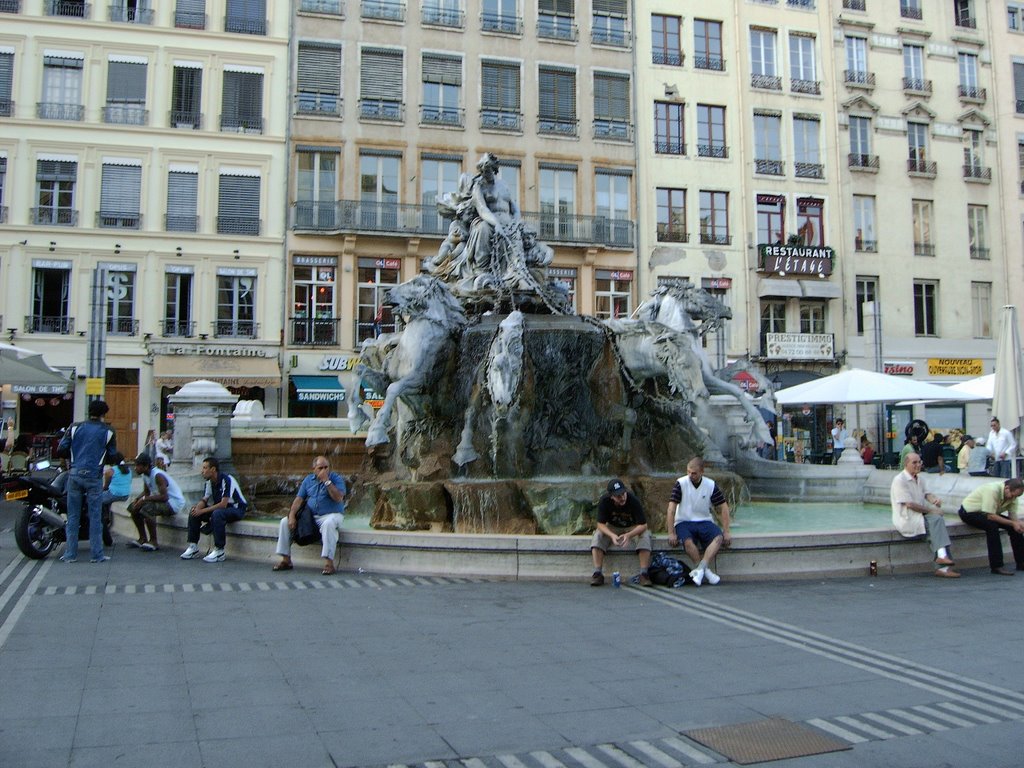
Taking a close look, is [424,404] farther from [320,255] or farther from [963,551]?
[320,255]

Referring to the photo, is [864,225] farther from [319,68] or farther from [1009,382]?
[1009,382]

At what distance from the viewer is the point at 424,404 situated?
12.5 meters

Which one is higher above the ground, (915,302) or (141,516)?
(915,302)

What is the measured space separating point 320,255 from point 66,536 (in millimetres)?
24138

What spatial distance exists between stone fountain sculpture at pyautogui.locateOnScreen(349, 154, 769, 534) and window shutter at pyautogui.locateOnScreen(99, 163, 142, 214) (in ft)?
71.0

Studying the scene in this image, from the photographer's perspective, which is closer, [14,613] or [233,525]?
[14,613]

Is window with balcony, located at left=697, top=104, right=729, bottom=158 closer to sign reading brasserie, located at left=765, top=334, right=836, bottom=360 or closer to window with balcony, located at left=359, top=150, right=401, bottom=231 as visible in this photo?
sign reading brasserie, located at left=765, top=334, right=836, bottom=360

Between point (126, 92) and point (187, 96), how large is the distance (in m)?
1.93

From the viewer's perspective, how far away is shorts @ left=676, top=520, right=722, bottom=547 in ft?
28.5

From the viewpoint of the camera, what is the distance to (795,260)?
37062 millimetres

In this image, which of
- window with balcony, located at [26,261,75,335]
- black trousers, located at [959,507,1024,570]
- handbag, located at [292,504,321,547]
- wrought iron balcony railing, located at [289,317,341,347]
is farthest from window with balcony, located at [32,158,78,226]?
black trousers, located at [959,507,1024,570]

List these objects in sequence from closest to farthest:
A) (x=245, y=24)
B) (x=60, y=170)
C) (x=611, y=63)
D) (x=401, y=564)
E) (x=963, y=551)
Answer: (x=401, y=564) → (x=963, y=551) → (x=60, y=170) → (x=245, y=24) → (x=611, y=63)

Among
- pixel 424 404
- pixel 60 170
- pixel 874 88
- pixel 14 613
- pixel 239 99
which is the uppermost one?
pixel 874 88

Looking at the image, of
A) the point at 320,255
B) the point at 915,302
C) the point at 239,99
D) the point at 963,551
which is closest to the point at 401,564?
the point at 963,551
